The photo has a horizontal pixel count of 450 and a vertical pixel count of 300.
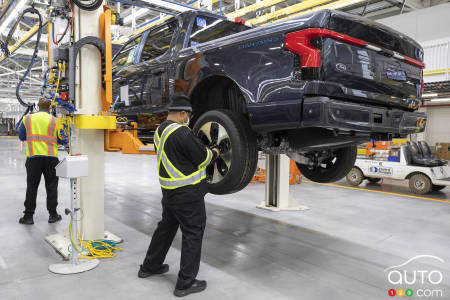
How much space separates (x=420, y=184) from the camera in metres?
6.91

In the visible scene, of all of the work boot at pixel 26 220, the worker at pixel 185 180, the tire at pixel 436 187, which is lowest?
the work boot at pixel 26 220

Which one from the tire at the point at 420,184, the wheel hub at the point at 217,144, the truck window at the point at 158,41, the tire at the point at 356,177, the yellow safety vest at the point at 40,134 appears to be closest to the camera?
the wheel hub at the point at 217,144

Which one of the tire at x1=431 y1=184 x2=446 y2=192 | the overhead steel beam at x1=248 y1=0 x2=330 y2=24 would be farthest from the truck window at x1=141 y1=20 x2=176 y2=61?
the tire at x1=431 y1=184 x2=446 y2=192

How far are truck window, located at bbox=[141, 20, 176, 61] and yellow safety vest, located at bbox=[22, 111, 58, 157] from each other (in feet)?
5.19

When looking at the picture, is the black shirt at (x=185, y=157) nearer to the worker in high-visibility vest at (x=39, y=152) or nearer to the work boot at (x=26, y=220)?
the worker in high-visibility vest at (x=39, y=152)

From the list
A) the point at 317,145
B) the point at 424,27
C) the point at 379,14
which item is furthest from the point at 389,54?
the point at 379,14

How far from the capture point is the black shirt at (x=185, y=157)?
2352 millimetres

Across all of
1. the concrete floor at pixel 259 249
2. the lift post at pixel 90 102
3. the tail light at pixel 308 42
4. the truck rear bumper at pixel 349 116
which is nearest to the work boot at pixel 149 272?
the concrete floor at pixel 259 249

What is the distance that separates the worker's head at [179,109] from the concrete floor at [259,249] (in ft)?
4.23

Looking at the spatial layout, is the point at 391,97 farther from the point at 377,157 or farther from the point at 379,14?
the point at 379,14

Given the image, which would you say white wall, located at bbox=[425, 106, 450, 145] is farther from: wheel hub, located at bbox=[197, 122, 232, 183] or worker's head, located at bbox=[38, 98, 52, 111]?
worker's head, located at bbox=[38, 98, 52, 111]

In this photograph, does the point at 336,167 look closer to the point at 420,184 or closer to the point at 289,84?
the point at 289,84

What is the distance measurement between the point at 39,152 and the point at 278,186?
11.2 feet

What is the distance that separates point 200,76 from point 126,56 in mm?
1720
